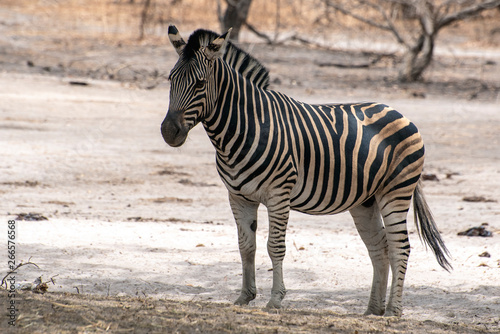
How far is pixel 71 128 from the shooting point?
11.5m

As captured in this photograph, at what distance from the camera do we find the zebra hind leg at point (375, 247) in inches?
195

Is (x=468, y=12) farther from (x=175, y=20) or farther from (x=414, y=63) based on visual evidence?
(x=175, y=20)

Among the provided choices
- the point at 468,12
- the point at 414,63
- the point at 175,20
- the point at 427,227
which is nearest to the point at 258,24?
the point at 175,20

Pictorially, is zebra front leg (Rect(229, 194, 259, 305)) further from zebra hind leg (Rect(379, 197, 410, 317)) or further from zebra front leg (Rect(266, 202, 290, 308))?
zebra hind leg (Rect(379, 197, 410, 317))

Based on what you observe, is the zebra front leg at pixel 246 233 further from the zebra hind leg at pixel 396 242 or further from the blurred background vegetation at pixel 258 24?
the blurred background vegetation at pixel 258 24

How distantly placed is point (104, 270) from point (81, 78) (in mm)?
11166

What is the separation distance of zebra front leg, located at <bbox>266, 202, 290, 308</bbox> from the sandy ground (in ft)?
1.36

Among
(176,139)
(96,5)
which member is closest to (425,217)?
(176,139)

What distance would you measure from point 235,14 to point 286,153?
15336mm

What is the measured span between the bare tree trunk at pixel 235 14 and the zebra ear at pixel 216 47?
14.8 m

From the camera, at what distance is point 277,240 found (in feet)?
14.9

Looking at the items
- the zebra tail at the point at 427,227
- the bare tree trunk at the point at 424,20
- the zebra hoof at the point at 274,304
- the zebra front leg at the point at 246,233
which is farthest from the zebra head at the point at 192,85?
the bare tree trunk at the point at 424,20

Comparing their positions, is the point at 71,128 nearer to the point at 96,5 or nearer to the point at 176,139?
the point at 176,139

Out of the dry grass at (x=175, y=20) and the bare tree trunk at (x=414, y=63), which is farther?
the dry grass at (x=175, y=20)
